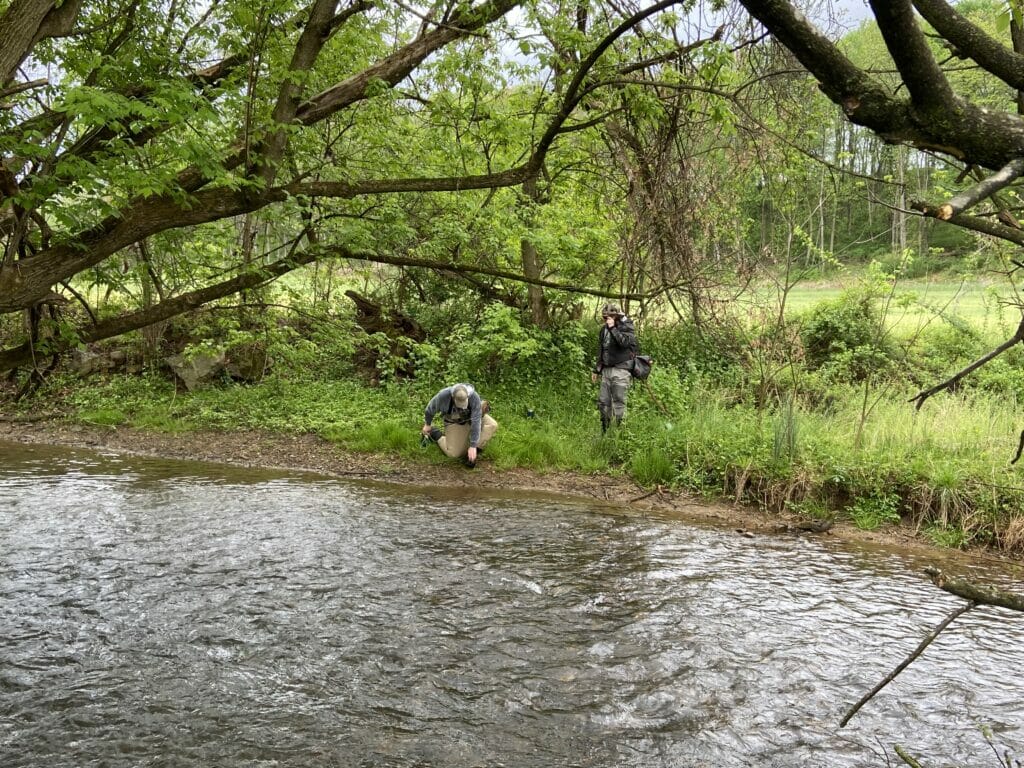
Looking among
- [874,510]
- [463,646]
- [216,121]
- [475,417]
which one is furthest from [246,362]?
[874,510]

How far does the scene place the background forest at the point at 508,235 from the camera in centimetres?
A: 460

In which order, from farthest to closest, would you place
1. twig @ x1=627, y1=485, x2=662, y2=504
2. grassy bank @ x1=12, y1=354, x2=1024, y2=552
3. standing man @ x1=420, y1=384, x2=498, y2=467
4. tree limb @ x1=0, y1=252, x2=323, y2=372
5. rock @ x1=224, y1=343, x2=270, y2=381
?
rock @ x1=224, y1=343, x2=270, y2=381 < standing man @ x1=420, y1=384, x2=498, y2=467 < twig @ x1=627, y1=485, x2=662, y2=504 < grassy bank @ x1=12, y1=354, x2=1024, y2=552 < tree limb @ x1=0, y1=252, x2=323, y2=372

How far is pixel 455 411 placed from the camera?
9.19 metres

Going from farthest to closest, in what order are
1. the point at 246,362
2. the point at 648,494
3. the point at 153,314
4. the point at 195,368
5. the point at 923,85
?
the point at 246,362
the point at 195,368
the point at 648,494
the point at 153,314
the point at 923,85

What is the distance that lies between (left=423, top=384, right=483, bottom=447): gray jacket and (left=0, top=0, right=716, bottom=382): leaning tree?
7.03ft

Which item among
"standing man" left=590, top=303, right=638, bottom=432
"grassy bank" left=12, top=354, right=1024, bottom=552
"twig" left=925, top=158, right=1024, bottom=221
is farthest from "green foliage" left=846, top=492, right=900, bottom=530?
"twig" left=925, top=158, right=1024, bottom=221

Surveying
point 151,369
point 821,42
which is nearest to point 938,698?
point 821,42

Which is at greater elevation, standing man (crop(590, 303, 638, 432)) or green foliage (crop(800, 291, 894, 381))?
green foliage (crop(800, 291, 894, 381))

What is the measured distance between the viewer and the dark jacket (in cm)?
905

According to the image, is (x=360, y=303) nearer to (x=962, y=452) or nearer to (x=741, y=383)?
(x=741, y=383)

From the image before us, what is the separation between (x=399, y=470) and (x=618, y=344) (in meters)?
3.49

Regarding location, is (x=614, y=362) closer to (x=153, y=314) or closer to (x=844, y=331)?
(x=153, y=314)

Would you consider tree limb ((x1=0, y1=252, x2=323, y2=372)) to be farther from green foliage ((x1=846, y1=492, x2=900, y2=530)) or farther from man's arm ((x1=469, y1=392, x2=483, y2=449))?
green foliage ((x1=846, y1=492, x2=900, y2=530))

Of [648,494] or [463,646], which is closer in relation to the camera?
[463,646]
